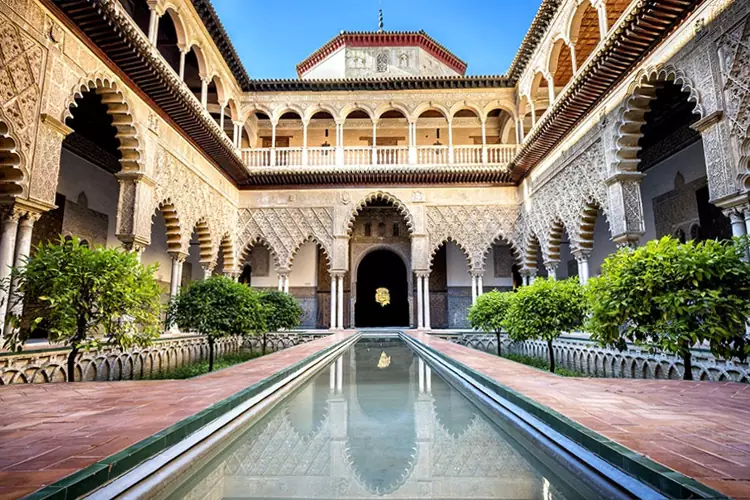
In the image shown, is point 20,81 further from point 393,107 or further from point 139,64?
point 393,107

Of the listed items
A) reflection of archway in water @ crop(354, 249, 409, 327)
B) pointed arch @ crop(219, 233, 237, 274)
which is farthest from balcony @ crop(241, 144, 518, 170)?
reflection of archway in water @ crop(354, 249, 409, 327)

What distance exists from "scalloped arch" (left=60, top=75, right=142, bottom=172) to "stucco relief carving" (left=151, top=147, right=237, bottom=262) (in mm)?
532

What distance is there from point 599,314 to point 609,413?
2.12 m

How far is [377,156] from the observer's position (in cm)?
1257

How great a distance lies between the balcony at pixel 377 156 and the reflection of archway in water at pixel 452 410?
9326 mm

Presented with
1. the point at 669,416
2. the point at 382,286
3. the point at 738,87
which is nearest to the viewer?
the point at 669,416

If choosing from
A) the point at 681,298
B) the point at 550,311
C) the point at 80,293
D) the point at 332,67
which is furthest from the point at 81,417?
the point at 332,67

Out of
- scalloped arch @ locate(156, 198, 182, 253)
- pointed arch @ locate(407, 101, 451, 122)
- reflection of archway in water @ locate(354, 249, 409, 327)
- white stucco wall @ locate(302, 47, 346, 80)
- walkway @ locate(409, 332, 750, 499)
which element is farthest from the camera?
reflection of archway in water @ locate(354, 249, 409, 327)

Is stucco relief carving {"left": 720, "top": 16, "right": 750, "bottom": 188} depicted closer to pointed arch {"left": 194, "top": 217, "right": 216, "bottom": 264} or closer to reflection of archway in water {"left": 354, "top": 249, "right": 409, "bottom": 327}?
pointed arch {"left": 194, "top": 217, "right": 216, "bottom": 264}

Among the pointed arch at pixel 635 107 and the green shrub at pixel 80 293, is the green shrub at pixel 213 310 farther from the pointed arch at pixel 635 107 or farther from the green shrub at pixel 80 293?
the pointed arch at pixel 635 107

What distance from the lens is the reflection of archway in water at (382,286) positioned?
17000 mm

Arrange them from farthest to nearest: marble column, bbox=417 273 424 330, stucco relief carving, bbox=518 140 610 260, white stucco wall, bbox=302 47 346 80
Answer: white stucco wall, bbox=302 47 346 80 → marble column, bbox=417 273 424 330 → stucco relief carving, bbox=518 140 610 260

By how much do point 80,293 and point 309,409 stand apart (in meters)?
2.90

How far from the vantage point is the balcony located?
1211 centimetres
